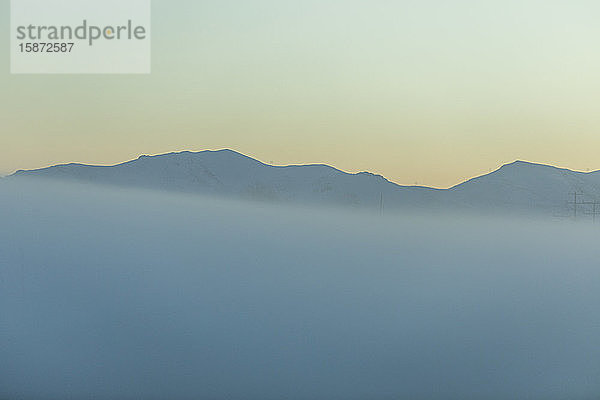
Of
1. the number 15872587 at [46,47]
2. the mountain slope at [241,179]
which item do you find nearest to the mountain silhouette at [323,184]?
the mountain slope at [241,179]

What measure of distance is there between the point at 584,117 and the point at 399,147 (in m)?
0.90

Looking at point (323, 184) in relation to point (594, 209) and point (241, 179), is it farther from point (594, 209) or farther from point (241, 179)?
point (594, 209)

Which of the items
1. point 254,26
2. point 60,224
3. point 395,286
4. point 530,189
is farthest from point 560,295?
point 60,224

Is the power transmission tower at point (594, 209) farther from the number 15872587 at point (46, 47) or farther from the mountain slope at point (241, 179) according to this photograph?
the number 15872587 at point (46, 47)

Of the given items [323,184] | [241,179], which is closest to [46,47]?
[241,179]

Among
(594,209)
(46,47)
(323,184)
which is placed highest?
(46,47)

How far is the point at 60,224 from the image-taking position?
3697 mm

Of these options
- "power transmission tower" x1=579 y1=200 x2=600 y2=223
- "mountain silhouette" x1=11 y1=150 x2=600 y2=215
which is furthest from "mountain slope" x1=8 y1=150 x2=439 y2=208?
"power transmission tower" x1=579 y1=200 x2=600 y2=223

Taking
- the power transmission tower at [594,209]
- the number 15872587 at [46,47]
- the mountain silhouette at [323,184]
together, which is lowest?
the power transmission tower at [594,209]

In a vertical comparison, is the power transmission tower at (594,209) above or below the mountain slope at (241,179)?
below

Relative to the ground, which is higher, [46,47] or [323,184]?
[46,47]

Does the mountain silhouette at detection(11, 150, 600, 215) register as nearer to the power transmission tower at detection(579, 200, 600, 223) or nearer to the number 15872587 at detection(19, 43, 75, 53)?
the power transmission tower at detection(579, 200, 600, 223)

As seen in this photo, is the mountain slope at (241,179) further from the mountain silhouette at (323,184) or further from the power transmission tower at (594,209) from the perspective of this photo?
the power transmission tower at (594,209)

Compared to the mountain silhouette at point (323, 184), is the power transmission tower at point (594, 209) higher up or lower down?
lower down
